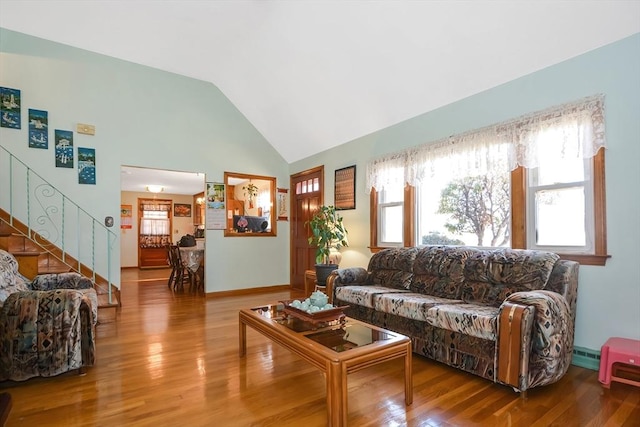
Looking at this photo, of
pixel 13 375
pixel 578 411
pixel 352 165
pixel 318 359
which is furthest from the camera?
pixel 352 165

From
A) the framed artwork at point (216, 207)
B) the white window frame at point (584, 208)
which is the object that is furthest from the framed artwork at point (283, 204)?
the white window frame at point (584, 208)

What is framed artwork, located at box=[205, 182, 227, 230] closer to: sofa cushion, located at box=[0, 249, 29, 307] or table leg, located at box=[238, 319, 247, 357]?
sofa cushion, located at box=[0, 249, 29, 307]

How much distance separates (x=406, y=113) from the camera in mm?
4043

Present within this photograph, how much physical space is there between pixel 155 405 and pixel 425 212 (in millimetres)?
Answer: 3310

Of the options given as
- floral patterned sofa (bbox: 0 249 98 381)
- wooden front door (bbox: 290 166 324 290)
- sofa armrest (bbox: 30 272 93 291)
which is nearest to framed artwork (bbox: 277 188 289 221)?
wooden front door (bbox: 290 166 324 290)

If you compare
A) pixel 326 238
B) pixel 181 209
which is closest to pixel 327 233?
pixel 326 238

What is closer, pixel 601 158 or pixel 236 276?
pixel 601 158

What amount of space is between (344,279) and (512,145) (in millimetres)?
2215

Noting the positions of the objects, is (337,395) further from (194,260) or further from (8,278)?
(194,260)

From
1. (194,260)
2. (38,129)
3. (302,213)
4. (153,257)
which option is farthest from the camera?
(153,257)

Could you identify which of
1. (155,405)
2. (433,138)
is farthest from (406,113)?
(155,405)

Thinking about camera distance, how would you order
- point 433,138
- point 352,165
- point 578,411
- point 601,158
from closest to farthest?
point 578,411, point 601,158, point 433,138, point 352,165

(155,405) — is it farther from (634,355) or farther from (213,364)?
(634,355)

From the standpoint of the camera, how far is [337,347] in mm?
1929
